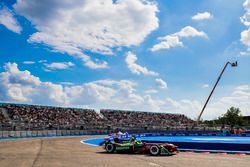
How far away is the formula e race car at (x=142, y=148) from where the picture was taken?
17.8 meters

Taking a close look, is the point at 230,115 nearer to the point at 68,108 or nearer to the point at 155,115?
the point at 155,115

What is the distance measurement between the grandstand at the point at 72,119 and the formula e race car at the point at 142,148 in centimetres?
2599

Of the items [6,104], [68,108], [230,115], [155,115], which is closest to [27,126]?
[6,104]

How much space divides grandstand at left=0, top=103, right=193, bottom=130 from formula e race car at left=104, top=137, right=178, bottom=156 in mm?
25988

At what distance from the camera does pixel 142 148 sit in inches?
744

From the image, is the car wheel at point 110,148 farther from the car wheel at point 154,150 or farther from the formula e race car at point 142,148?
the car wheel at point 154,150

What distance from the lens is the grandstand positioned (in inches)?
1870

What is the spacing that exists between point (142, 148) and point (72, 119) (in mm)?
40234

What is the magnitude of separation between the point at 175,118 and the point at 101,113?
20.6m

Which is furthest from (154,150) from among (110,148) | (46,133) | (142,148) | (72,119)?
(72,119)

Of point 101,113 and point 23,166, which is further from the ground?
point 101,113

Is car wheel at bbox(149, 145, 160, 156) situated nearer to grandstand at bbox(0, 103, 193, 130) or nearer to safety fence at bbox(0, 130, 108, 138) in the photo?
safety fence at bbox(0, 130, 108, 138)

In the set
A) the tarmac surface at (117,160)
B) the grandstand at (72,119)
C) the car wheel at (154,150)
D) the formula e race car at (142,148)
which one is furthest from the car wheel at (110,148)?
the grandstand at (72,119)

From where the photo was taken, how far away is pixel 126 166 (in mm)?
13039
